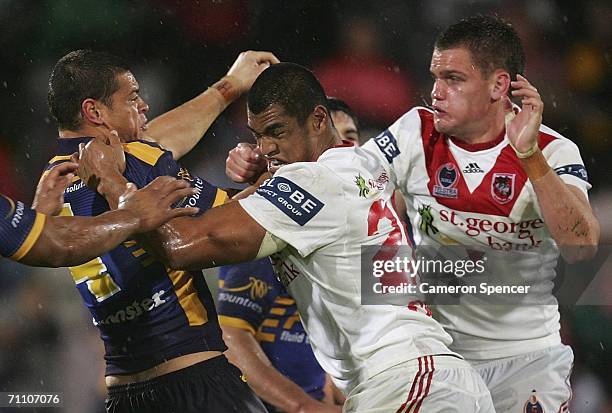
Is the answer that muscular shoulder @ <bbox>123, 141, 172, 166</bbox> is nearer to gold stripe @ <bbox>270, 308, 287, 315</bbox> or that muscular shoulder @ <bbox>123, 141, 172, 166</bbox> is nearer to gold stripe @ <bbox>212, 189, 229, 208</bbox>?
gold stripe @ <bbox>212, 189, 229, 208</bbox>

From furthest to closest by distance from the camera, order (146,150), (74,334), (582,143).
Answer: (582,143) < (74,334) < (146,150)

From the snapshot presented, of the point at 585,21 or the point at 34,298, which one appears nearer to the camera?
the point at 34,298

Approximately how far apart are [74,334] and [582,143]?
4562 mm

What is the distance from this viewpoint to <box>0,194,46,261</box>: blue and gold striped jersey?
3.09 meters

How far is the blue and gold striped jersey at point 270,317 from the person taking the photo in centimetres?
512

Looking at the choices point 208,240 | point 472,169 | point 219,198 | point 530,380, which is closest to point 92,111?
point 219,198

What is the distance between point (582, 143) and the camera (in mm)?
8141

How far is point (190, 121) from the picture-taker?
488 centimetres

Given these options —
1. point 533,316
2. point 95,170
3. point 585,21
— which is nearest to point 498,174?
point 533,316

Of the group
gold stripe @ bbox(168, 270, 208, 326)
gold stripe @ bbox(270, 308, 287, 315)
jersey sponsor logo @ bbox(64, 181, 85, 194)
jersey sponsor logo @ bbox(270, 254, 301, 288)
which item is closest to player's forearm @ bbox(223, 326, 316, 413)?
gold stripe @ bbox(270, 308, 287, 315)

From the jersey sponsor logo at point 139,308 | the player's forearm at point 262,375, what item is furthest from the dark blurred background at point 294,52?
the jersey sponsor logo at point 139,308

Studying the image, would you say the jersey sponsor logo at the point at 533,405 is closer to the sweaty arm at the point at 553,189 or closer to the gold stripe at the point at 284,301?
the sweaty arm at the point at 553,189

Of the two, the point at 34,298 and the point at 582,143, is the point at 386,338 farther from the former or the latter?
the point at 582,143

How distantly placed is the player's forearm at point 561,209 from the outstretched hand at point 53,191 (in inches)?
75.5
